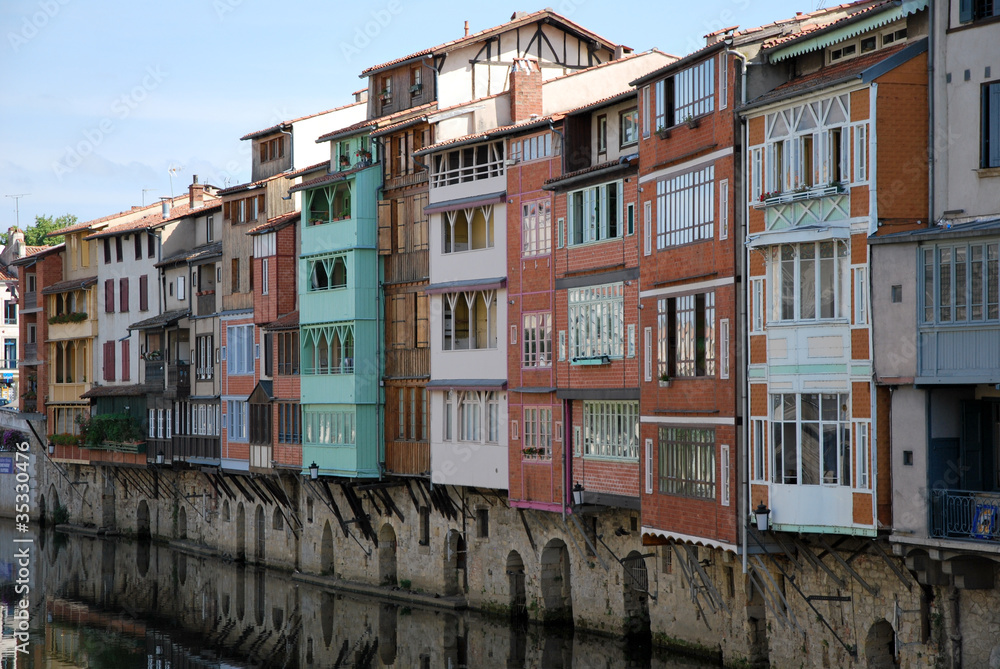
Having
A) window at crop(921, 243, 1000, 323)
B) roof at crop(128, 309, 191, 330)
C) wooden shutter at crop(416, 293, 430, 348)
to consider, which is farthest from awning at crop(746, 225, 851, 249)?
roof at crop(128, 309, 191, 330)

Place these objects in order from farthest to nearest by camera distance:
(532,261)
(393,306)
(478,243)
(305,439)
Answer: (305,439), (393,306), (478,243), (532,261)

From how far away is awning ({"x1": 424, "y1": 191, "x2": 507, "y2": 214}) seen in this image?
4303 cm

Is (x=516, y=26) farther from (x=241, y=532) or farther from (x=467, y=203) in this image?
(x=241, y=532)

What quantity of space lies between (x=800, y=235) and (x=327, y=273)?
25.6 metres

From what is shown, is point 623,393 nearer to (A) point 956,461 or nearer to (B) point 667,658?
(B) point 667,658

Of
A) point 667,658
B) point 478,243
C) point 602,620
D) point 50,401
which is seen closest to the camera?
point 667,658

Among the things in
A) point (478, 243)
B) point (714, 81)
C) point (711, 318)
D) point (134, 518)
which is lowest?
point (134, 518)

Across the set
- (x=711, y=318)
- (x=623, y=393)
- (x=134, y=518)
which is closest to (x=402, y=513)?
(x=623, y=393)

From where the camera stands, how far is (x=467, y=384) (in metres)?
44.0

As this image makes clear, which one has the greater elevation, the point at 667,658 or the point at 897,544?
the point at 897,544

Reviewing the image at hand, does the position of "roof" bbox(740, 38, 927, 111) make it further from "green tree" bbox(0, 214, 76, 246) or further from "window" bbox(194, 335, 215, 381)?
"green tree" bbox(0, 214, 76, 246)

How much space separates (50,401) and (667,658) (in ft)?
184

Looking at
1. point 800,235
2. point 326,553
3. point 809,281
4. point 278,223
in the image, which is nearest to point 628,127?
point 800,235

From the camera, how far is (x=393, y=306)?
160 feet
